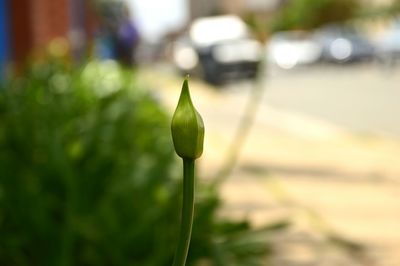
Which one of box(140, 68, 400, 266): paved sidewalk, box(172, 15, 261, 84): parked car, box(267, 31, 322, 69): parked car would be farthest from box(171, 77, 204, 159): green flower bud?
box(267, 31, 322, 69): parked car

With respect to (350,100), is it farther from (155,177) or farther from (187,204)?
(187,204)

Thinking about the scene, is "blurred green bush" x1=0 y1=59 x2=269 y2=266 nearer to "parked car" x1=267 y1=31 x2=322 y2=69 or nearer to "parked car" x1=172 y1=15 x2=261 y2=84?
"parked car" x1=172 y1=15 x2=261 y2=84

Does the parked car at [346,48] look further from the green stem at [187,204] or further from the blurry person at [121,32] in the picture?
the green stem at [187,204]

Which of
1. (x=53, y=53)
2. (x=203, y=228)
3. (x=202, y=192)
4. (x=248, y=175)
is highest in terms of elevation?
(x=53, y=53)

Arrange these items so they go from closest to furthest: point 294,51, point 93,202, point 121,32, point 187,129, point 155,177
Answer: point 187,129 < point 93,202 < point 155,177 < point 121,32 < point 294,51

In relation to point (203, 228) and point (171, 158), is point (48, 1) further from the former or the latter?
point (203, 228)

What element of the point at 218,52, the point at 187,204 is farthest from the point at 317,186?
the point at 218,52

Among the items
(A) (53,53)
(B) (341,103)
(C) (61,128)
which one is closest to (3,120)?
(C) (61,128)
